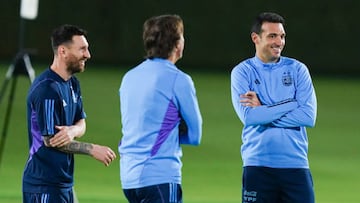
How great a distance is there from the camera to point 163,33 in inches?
215

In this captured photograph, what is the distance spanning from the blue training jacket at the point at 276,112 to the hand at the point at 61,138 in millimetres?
1231

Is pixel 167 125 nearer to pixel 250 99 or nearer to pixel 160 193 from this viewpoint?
pixel 160 193

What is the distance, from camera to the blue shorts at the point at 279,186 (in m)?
6.52

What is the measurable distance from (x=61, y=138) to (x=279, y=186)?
1.51 m

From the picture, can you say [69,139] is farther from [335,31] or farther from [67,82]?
[335,31]

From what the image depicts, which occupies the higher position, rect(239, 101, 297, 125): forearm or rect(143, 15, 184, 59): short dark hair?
rect(143, 15, 184, 59): short dark hair

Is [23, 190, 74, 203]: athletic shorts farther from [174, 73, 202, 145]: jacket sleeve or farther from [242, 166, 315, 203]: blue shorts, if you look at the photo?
[242, 166, 315, 203]: blue shorts

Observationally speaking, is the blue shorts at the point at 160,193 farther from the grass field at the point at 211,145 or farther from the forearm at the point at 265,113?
the grass field at the point at 211,145

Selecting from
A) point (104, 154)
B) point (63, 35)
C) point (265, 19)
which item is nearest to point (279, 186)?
point (265, 19)

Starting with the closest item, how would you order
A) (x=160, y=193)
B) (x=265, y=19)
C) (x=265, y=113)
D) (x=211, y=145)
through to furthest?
(x=160, y=193) < (x=265, y=113) < (x=265, y=19) < (x=211, y=145)

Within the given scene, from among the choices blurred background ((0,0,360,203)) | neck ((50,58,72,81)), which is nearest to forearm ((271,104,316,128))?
neck ((50,58,72,81))

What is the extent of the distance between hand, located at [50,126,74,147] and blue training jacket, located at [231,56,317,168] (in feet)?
4.04

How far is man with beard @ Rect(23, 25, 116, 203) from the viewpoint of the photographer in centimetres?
604

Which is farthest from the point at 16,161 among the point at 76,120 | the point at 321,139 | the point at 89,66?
the point at 89,66
